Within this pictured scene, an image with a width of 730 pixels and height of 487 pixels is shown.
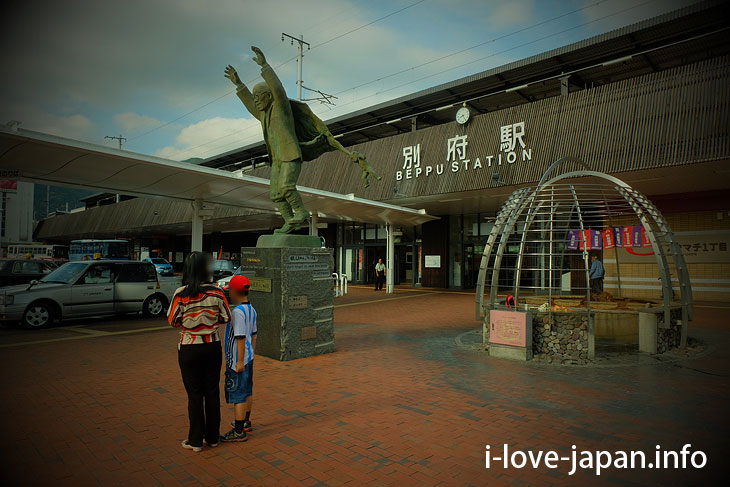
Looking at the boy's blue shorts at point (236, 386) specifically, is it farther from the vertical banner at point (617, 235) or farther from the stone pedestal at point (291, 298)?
the vertical banner at point (617, 235)

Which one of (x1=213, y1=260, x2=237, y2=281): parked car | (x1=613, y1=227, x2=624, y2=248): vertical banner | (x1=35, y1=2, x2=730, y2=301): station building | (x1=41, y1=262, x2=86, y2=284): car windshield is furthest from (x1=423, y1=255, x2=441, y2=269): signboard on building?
(x1=41, y1=262, x2=86, y2=284): car windshield

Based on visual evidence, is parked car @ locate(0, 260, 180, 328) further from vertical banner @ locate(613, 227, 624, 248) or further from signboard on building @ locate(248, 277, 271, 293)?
vertical banner @ locate(613, 227, 624, 248)

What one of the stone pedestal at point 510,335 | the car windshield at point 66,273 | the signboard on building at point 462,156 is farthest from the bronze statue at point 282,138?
the signboard on building at point 462,156

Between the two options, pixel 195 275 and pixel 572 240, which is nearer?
pixel 195 275

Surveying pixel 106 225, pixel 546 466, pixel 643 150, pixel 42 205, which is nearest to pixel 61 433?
pixel 546 466

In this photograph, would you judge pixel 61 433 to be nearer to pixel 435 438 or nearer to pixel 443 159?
pixel 435 438

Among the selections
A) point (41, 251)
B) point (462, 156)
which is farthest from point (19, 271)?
point (41, 251)

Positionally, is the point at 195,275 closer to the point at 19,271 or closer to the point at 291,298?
the point at 291,298

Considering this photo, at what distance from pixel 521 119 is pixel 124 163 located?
12788mm

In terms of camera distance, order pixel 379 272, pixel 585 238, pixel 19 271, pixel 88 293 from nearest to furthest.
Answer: pixel 585 238 < pixel 88 293 < pixel 19 271 < pixel 379 272

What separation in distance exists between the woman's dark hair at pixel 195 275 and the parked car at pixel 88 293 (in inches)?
324

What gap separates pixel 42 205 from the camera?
2704 inches

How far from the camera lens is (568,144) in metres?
14.0

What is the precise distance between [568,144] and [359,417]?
12.8m
